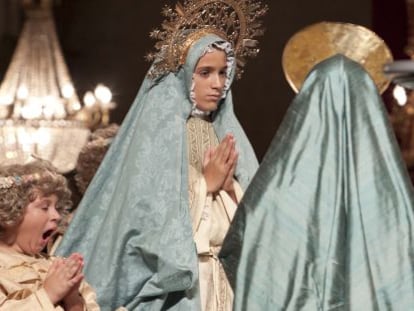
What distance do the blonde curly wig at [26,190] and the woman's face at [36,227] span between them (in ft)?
0.05

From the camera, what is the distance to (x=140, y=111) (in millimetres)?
4867

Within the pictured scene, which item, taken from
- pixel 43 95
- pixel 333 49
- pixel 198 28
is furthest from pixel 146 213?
pixel 43 95

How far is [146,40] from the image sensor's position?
26.0 feet

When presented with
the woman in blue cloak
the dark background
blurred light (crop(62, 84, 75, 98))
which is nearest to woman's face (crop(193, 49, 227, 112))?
the woman in blue cloak

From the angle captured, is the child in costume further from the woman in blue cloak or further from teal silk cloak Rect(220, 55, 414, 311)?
teal silk cloak Rect(220, 55, 414, 311)

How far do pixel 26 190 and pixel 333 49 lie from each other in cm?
270

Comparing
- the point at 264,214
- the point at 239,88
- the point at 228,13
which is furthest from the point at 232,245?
the point at 239,88

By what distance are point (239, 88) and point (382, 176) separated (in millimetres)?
4019

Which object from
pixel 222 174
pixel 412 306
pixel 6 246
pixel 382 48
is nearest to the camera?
pixel 412 306

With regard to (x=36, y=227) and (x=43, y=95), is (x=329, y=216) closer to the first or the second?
(x=36, y=227)

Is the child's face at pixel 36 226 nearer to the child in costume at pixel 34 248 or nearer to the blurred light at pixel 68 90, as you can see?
the child in costume at pixel 34 248

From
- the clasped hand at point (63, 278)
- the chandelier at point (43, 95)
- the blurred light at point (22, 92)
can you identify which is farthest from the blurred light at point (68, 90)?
the clasped hand at point (63, 278)

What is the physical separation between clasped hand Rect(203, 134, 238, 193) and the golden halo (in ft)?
5.64

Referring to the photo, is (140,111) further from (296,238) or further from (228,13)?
(296,238)
